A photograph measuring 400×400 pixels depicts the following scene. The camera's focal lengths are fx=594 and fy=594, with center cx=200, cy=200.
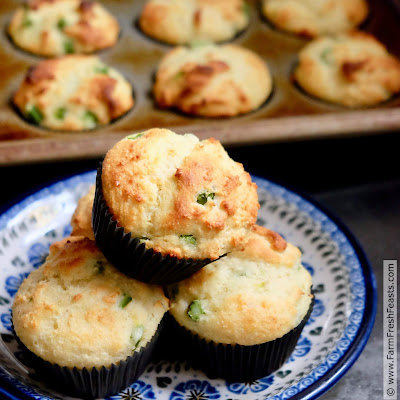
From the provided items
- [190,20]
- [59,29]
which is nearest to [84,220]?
[59,29]

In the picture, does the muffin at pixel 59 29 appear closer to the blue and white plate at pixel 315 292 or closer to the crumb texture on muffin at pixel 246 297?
the blue and white plate at pixel 315 292

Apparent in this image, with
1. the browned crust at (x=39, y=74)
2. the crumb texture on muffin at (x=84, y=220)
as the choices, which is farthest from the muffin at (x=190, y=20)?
the crumb texture on muffin at (x=84, y=220)

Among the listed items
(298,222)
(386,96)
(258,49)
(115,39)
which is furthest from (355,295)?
(115,39)

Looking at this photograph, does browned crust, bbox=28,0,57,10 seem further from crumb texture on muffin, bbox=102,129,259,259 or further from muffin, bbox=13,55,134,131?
crumb texture on muffin, bbox=102,129,259,259

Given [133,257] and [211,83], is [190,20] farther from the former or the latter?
[133,257]

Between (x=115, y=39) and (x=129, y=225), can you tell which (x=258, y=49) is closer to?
(x=115, y=39)

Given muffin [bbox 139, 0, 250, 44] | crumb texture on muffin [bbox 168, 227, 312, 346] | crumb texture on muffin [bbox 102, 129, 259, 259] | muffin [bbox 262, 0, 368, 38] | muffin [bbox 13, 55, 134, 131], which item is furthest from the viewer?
muffin [bbox 262, 0, 368, 38]

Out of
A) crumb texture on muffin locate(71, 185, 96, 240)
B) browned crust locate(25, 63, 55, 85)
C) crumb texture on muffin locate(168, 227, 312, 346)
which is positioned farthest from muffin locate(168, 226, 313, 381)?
browned crust locate(25, 63, 55, 85)
